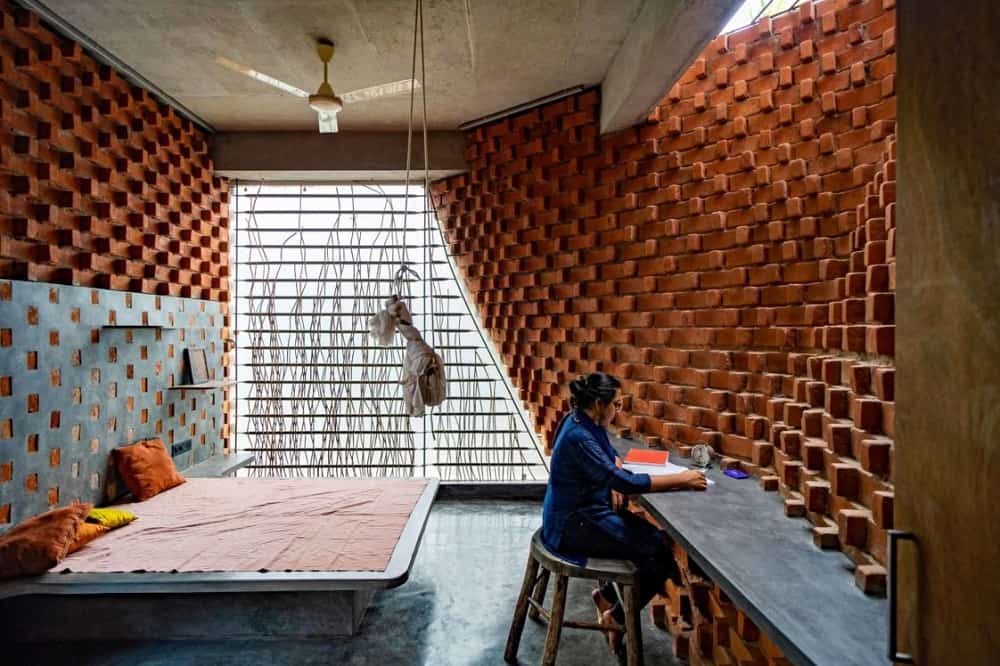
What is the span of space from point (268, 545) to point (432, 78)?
3.36 meters

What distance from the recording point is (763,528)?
2373mm

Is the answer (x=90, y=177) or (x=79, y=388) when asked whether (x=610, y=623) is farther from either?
(x=90, y=177)

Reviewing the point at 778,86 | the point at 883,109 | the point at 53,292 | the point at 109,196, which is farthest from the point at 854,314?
the point at 109,196

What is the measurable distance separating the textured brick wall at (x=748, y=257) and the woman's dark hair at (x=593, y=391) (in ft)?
2.68

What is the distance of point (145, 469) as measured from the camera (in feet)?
13.3

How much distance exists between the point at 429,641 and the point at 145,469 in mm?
2368

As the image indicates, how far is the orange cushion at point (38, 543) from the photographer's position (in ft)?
8.96

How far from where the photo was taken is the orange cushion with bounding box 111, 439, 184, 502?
3.96 metres

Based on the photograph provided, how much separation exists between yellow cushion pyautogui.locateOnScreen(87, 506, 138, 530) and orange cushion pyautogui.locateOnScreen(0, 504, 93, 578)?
1.05ft

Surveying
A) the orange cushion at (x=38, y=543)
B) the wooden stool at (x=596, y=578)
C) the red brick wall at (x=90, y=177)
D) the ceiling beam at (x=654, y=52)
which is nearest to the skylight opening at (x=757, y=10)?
the ceiling beam at (x=654, y=52)

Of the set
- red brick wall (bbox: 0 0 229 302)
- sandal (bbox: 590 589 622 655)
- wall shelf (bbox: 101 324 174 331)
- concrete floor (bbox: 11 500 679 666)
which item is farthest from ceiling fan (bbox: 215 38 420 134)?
sandal (bbox: 590 589 622 655)

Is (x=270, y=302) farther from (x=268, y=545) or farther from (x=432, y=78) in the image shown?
(x=268, y=545)

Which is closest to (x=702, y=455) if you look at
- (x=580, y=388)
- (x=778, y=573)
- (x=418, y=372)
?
(x=580, y=388)

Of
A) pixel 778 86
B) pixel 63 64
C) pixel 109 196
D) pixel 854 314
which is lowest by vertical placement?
pixel 854 314
